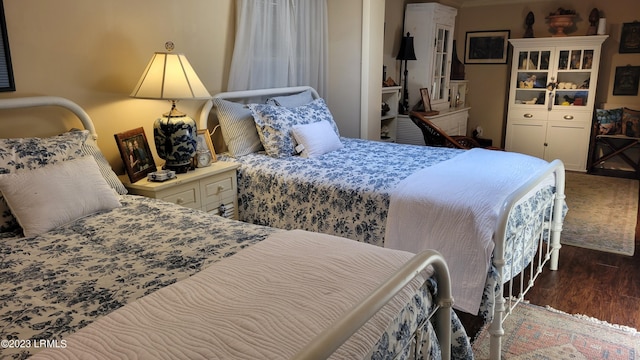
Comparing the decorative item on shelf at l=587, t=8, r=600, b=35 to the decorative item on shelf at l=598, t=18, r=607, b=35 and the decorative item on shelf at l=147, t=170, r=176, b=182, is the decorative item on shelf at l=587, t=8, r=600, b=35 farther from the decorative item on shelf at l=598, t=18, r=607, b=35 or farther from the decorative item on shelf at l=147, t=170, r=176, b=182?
the decorative item on shelf at l=147, t=170, r=176, b=182

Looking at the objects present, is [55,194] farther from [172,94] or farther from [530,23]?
[530,23]

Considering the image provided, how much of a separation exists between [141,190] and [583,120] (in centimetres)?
529

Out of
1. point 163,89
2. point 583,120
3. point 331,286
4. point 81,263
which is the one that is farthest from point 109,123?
point 583,120

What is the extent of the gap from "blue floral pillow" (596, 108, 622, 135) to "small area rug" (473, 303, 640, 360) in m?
3.81

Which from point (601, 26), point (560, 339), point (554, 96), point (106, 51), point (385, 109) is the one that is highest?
point (601, 26)

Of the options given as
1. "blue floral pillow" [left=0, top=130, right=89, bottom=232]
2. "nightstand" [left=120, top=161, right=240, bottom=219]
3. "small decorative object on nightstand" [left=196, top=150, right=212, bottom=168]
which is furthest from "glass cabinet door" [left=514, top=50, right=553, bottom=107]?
"blue floral pillow" [left=0, top=130, right=89, bottom=232]

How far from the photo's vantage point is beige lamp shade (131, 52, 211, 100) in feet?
8.49

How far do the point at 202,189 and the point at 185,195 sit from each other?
0.14 m

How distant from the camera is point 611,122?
18.1 ft

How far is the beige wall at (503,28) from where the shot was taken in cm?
551

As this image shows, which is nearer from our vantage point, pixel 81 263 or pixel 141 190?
pixel 81 263

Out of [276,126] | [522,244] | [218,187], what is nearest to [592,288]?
[522,244]

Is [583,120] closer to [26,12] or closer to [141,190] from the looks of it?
[141,190]

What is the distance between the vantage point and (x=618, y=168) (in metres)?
5.68
